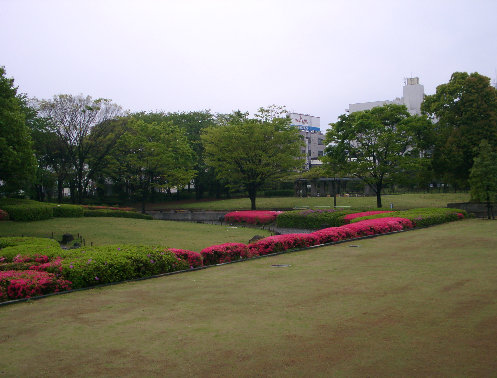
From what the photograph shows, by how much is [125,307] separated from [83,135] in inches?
1467

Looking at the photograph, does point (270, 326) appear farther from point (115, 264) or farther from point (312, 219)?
point (312, 219)

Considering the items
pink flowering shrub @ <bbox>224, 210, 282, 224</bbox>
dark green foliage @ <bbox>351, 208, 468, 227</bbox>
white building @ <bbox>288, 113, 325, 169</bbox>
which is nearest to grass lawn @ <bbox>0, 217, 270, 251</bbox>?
pink flowering shrub @ <bbox>224, 210, 282, 224</bbox>

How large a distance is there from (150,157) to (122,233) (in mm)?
20024

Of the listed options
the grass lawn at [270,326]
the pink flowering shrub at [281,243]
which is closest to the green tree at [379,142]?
the pink flowering shrub at [281,243]

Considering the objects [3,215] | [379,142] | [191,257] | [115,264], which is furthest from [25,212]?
[379,142]

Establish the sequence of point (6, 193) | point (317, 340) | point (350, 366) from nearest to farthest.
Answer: point (350, 366), point (317, 340), point (6, 193)

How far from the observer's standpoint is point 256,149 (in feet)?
124

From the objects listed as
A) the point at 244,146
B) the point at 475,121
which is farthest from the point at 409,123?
the point at 244,146

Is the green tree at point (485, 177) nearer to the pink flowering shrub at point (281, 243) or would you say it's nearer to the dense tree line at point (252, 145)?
the dense tree line at point (252, 145)

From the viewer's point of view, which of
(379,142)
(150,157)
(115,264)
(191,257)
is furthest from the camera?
(150,157)

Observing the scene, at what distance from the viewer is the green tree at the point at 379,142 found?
3186 centimetres

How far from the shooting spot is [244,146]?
37.8 m

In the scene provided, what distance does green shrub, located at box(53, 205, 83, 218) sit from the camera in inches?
1159

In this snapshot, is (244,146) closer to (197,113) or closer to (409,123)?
(409,123)
